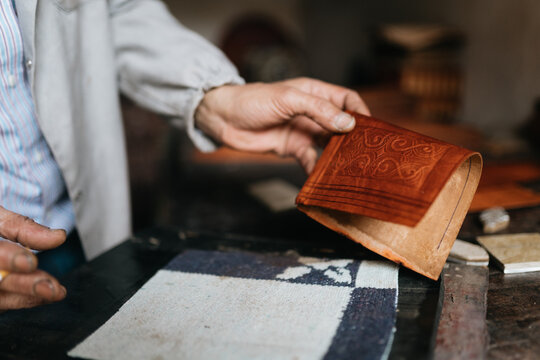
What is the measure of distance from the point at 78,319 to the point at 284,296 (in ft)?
1.00

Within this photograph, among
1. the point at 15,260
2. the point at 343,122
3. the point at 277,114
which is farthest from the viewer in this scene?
the point at 277,114

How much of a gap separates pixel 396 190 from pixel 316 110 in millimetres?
307

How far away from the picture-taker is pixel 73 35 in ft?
3.25

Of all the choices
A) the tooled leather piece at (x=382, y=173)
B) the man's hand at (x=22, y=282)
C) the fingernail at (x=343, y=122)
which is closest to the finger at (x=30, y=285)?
the man's hand at (x=22, y=282)

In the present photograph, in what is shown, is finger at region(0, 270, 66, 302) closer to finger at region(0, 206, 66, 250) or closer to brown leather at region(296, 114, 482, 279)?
finger at region(0, 206, 66, 250)

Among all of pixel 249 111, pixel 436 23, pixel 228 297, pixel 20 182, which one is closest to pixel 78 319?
pixel 228 297

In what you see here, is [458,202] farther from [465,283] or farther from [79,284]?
[79,284]

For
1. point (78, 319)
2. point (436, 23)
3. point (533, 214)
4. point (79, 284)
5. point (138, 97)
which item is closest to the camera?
point (78, 319)

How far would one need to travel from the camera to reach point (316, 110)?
0.86 metres

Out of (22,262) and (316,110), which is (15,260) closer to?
(22,262)

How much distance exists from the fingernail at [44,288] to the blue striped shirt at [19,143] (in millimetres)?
454

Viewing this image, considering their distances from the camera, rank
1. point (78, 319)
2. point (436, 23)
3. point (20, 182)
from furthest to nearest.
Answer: point (436, 23) → point (20, 182) → point (78, 319)

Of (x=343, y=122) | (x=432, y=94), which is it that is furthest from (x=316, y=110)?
(x=432, y=94)

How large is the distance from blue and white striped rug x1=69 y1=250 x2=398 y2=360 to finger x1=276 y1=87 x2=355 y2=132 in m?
0.25
